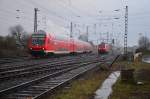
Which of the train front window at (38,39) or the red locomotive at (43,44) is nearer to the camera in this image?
the red locomotive at (43,44)

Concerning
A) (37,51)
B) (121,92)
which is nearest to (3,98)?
(121,92)

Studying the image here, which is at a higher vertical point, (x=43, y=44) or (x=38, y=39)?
(x=38, y=39)

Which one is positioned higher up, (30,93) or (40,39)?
(40,39)

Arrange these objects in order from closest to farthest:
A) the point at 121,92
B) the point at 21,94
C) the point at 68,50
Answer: the point at 21,94 < the point at 121,92 < the point at 68,50

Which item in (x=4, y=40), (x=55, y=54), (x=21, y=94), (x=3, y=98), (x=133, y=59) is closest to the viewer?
(x=3, y=98)

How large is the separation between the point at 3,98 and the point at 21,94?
1.09m

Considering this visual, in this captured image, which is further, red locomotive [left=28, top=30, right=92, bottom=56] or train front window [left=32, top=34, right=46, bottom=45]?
train front window [left=32, top=34, right=46, bottom=45]

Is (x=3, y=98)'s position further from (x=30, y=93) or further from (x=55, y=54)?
(x=55, y=54)

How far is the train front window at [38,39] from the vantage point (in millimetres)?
42125

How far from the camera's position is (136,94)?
523 inches

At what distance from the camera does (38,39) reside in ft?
140

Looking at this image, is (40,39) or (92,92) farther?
(40,39)

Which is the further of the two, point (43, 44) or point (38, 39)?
point (38, 39)

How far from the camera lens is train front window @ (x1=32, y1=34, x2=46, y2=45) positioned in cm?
4212
